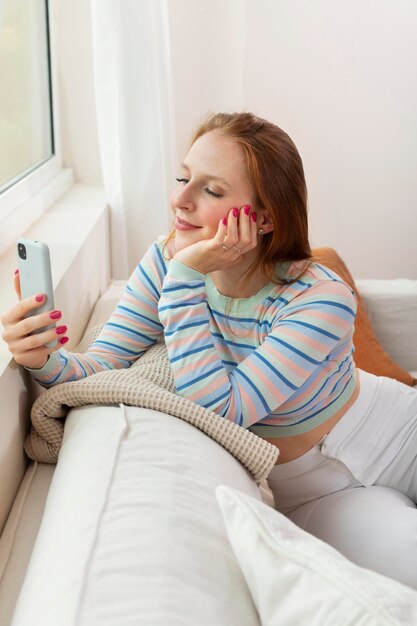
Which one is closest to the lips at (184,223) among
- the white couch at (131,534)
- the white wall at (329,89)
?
the white couch at (131,534)

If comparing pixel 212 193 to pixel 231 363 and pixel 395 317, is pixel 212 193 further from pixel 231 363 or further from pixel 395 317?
pixel 395 317

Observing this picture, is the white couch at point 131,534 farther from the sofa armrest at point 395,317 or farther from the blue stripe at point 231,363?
the sofa armrest at point 395,317

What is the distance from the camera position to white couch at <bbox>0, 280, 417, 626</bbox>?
0.75 m

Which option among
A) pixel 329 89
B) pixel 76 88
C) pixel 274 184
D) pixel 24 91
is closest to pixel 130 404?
pixel 274 184

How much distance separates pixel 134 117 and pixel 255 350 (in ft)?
3.84

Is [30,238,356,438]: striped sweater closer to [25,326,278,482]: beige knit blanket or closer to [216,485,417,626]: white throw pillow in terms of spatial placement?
[25,326,278,482]: beige knit blanket

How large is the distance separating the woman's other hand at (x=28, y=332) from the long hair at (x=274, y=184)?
15.8 inches

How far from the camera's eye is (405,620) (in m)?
0.70

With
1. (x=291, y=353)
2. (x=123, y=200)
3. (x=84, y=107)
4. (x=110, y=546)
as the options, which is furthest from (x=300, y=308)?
(x=84, y=107)

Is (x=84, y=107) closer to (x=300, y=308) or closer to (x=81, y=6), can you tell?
(x=81, y=6)

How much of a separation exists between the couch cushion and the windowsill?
25 centimetres

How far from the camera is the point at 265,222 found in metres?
1.43

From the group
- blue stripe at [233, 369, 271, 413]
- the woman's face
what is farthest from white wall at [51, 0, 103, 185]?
blue stripe at [233, 369, 271, 413]

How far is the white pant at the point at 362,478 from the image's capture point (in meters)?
1.32
